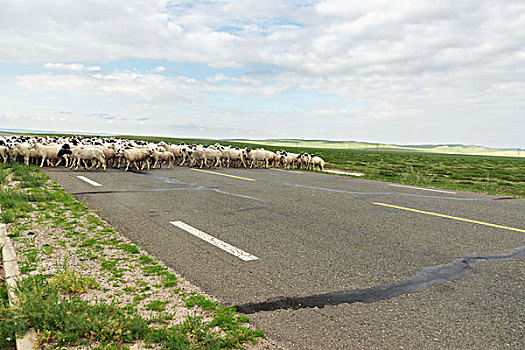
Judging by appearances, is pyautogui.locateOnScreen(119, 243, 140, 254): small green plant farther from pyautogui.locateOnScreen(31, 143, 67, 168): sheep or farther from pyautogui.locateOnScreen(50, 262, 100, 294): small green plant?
pyautogui.locateOnScreen(31, 143, 67, 168): sheep

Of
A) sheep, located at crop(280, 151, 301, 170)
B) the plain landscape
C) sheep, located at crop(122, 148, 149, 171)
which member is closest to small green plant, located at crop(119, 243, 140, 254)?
the plain landscape

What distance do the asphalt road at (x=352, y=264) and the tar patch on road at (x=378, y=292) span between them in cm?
1

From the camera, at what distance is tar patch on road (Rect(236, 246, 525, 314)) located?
12.7 ft

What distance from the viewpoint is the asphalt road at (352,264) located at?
346 cm

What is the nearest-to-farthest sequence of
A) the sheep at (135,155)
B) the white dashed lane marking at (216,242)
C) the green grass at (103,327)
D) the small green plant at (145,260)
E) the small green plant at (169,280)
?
the green grass at (103,327), the small green plant at (169,280), the small green plant at (145,260), the white dashed lane marking at (216,242), the sheep at (135,155)

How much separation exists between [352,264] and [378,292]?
3.00 ft

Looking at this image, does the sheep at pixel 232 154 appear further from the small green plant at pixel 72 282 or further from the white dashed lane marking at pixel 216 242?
the small green plant at pixel 72 282

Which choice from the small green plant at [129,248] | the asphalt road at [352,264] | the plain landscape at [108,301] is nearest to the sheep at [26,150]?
the asphalt road at [352,264]

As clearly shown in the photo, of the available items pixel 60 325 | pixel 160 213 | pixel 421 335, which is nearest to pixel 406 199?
pixel 160 213

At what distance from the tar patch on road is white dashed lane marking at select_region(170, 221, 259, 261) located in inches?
56.7

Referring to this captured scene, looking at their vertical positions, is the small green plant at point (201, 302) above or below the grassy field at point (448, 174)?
below

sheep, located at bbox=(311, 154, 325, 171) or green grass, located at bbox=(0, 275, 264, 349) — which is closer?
green grass, located at bbox=(0, 275, 264, 349)

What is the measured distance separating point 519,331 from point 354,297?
160cm

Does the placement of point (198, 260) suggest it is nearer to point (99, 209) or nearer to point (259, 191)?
point (99, 209)
